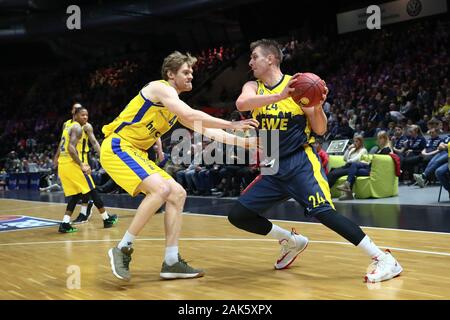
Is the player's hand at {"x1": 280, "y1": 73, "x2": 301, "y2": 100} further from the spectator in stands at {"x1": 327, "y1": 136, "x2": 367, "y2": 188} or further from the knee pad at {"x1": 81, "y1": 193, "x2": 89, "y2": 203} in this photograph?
the spectator in stands at {"x1": 327, "y1": 136, "x2": 367, "y2": 188}

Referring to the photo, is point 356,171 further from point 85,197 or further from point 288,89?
point 288,89

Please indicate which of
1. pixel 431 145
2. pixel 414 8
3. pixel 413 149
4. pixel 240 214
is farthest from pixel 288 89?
pixel 414 8

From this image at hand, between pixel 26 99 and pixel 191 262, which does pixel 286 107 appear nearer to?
pixel 191 262

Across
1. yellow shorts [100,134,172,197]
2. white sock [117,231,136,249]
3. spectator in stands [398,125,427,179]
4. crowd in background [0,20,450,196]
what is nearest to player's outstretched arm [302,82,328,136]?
yellow shorts [100,134,172,197]

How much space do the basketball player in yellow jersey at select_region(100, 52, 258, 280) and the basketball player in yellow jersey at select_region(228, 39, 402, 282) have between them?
29 cm

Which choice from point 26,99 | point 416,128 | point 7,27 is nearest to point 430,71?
point 416,128

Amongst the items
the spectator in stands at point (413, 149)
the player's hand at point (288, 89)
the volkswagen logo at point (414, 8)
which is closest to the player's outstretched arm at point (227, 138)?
the player's hand at point (288, 89)

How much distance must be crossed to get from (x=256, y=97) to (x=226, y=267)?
1497mm

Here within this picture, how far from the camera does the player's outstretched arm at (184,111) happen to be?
3529mm

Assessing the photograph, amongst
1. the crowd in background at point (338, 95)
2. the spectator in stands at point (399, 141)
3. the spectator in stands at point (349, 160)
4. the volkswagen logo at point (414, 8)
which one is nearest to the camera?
the spectator in stands at point (349, 160)

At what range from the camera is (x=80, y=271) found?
14.3 feet

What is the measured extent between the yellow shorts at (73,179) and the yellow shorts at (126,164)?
11.7ft

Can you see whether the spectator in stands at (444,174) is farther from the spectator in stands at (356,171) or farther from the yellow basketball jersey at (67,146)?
the yellow basketball jersey at (67,146)

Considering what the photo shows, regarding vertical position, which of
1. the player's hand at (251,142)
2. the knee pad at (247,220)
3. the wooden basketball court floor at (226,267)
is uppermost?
the player's hand at (251,142)
